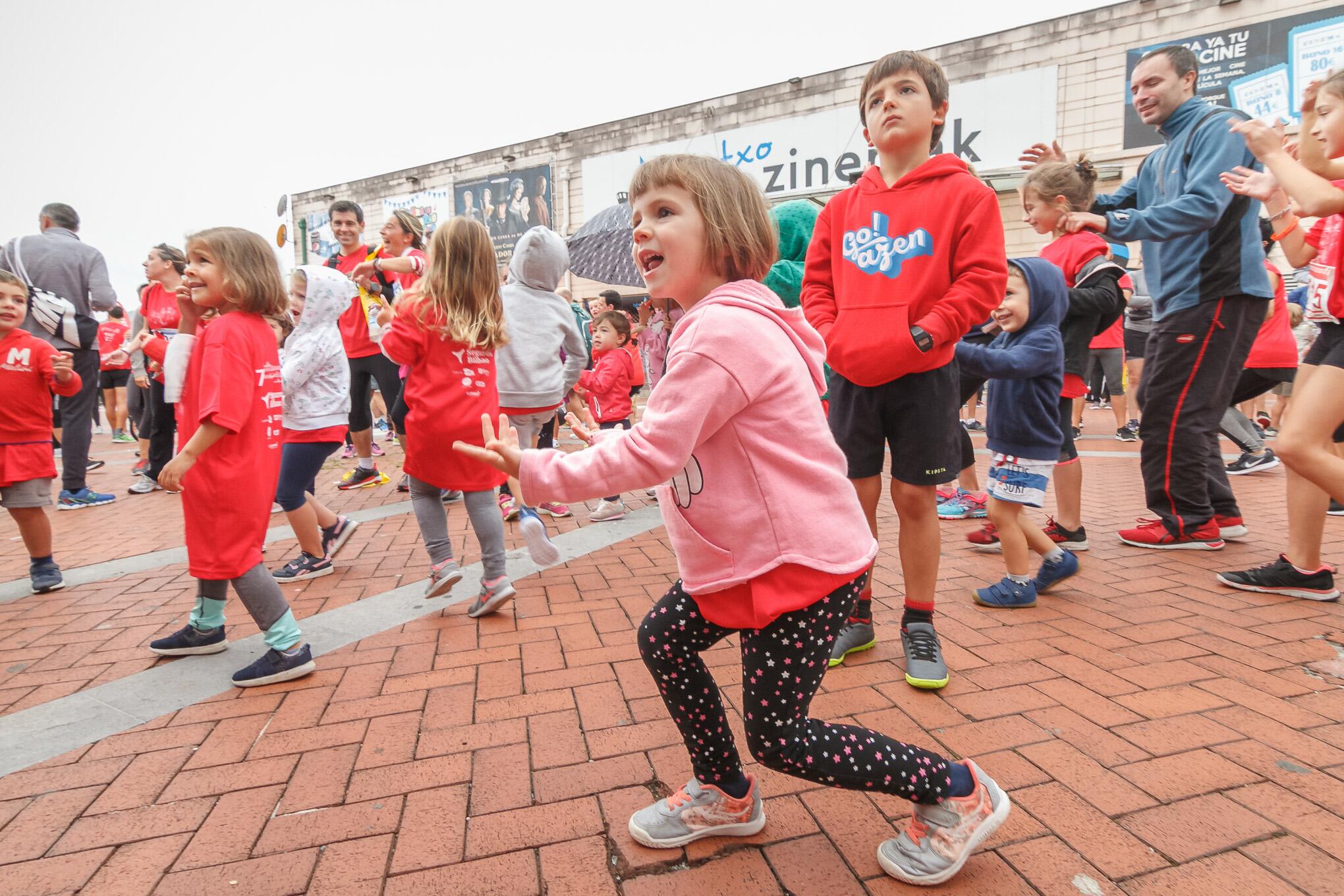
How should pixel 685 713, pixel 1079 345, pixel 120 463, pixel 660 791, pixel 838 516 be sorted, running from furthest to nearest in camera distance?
pixel 120 463
pixel 1079 345
pixel 660 791
pixel 685 713
pixel 838 516

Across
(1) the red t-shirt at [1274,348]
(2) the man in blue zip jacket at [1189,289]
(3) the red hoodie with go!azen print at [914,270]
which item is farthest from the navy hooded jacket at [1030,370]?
(1) the red t-shirt at [1274,348]

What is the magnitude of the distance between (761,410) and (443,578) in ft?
7.78

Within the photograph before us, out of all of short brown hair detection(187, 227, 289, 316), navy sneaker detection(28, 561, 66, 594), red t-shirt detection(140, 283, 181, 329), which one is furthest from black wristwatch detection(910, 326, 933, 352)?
red t-shirt detection(140, 283, 181, 329)

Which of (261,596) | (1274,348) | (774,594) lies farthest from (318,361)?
(1274,348)

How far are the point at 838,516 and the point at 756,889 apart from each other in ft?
2.68

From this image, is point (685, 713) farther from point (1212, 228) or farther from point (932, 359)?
point (1212, 228)

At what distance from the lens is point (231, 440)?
2.63 metres

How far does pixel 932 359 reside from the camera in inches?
92.4

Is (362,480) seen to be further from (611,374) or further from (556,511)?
(611,374)

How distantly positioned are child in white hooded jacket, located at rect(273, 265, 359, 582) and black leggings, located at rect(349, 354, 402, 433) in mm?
1277

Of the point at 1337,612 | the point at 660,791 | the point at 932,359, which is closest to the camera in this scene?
the point at 660,791

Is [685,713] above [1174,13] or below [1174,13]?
below

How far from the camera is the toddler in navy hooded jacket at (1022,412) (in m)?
2.95

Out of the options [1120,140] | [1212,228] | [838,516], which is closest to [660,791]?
[838,516]
